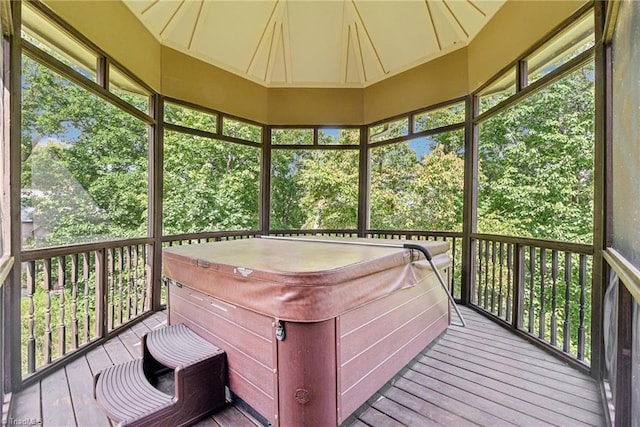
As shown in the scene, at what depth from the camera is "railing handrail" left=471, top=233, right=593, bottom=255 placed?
→ 2324mm

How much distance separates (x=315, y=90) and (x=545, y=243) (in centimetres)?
418

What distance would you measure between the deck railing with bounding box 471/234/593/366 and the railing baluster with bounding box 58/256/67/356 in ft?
14.1

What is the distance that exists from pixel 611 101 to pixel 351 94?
12.7 ft

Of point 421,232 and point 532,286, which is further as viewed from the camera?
point 421,232

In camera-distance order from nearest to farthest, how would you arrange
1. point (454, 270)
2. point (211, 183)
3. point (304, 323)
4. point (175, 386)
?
point (304, 323), point (175, 386), point (454, 270), point (211, 183)

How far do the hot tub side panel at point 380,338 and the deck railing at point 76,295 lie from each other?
2349 millimetres

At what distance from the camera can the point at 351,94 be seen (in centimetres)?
531

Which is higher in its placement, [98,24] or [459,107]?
[98,24]

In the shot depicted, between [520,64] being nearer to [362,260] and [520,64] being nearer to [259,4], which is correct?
[362,260]

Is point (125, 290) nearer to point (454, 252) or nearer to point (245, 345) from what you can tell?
point (245, 345)

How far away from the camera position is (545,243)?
2.78 metres

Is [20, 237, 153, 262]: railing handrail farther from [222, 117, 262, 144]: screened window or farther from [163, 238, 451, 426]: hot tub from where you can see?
[222, 117, 262, 144]: screened window

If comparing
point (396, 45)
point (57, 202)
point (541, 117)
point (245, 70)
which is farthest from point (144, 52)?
point (541, 117)

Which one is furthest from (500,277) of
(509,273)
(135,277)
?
(135,277)
